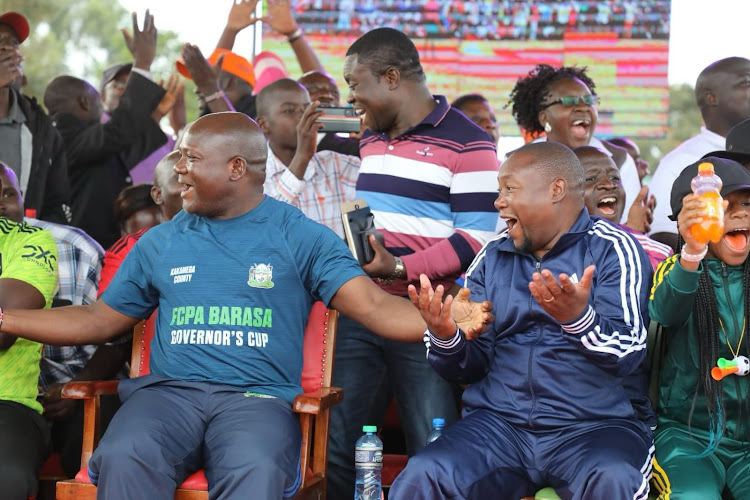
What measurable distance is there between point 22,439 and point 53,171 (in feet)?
7.99

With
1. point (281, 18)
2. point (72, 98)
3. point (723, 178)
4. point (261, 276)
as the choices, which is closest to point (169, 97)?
→ point (72, 98)

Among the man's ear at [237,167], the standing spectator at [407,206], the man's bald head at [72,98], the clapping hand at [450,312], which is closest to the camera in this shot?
the clapping hand at [450,312]

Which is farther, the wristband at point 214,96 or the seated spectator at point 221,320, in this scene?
the wristband at point 214,96

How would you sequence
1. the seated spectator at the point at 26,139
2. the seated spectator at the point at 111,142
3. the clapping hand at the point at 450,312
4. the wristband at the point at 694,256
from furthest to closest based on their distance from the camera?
the seated spectator at the point at 111,142
the seated spectator at the point at 26,139
the clapping hand at the point at 450,312
the wristband at the point at 694,256

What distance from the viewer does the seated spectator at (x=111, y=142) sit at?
628 centimetres

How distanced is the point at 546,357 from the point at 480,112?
3.81 metres

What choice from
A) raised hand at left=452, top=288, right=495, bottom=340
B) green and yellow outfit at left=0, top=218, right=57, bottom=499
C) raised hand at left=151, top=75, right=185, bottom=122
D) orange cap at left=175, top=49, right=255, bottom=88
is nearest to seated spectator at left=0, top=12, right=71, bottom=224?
orange cap at left=175, top=49, right=255, bottom=88

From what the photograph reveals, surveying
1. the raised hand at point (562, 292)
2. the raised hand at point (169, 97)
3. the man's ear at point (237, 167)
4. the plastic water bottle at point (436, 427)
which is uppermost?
the raised hand at point (169, 97)

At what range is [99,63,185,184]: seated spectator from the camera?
22.2ft

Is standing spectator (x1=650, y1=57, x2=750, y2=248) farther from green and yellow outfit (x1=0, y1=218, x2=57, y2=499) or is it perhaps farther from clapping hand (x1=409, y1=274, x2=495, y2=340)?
green and yellow outfit (x1=0, y1=218, x2=57, y2=499)

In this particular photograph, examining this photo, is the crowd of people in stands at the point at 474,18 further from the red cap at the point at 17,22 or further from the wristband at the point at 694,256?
the wristband at the point at 694,256

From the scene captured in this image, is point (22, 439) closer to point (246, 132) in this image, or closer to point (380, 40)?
point (246, 132)

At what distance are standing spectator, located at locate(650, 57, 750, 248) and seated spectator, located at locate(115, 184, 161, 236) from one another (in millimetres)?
2931

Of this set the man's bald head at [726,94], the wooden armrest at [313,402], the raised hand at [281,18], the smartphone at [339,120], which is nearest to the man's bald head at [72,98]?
the raised hand at [281,18]
